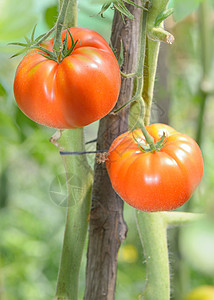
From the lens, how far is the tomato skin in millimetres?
348

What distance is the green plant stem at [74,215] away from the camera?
436 millimetres

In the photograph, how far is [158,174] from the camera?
13.7 inches

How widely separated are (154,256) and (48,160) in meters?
0.72

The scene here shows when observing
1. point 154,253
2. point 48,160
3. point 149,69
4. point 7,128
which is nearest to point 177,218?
point 154,253

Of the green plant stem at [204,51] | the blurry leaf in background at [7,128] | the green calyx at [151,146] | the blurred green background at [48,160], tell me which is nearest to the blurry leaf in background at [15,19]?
the blurred green background at [48,160]

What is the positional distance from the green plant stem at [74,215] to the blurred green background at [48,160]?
33 millimetres

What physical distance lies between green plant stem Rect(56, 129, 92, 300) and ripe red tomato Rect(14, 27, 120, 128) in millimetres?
111

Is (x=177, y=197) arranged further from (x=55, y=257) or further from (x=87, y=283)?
(x=55, y=257)

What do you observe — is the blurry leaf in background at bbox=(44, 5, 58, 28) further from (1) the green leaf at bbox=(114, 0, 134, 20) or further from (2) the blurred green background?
(1) the green leaf at bbox=(114, 0, 134, 20)

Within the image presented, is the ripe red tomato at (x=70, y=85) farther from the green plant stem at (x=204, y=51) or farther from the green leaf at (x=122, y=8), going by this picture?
the green plant stem at (x=204, y=51)

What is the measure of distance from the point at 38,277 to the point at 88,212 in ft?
3.28

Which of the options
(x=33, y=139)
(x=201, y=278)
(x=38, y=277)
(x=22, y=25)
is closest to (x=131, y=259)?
(x=201, y=278)

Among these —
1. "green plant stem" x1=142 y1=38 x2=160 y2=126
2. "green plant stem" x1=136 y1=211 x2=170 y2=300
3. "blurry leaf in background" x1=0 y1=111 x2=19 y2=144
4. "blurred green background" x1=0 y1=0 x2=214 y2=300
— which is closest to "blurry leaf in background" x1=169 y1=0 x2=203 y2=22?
"blurred green background" x1=0 y1=0 x2=214 y2=300

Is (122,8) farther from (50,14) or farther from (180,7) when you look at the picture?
(50,14)
